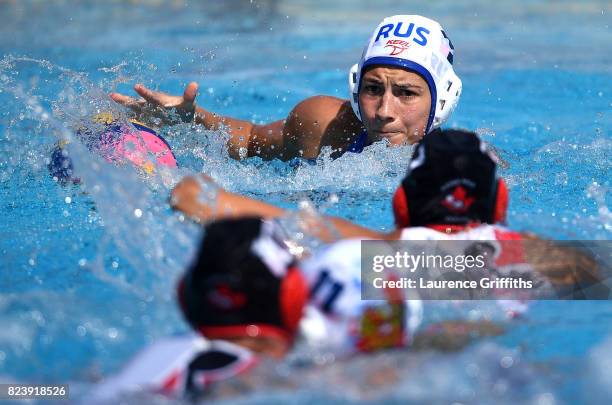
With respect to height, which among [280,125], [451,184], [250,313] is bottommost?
[250,313]

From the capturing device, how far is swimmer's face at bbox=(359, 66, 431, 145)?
4.26 m

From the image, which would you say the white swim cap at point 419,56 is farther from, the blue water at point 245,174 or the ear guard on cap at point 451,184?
the ear guard on cap at point 451,184

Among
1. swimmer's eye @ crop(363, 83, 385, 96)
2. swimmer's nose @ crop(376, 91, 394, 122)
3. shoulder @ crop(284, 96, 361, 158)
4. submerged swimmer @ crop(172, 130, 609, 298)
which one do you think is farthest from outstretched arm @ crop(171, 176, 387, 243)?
shoulder @ crop(284, 96, 361, 158)

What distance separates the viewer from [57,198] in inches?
165

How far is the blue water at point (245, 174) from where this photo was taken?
2301 mm

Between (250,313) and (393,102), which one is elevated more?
(393,102)

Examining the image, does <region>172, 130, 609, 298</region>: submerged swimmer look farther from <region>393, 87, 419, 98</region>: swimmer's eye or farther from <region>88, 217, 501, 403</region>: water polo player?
<region>393, 87, 419, 98</region>: swimmer's eye

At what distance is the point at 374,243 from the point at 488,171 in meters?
0.39

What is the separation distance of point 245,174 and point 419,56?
1111 mm

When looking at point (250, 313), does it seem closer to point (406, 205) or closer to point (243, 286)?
point (243, 286)

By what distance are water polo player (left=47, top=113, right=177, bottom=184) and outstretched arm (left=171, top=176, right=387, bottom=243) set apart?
1.11 meters

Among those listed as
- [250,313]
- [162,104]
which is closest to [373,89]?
[162,104]

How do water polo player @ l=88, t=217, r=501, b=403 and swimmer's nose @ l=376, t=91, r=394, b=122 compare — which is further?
swimmer's nose @ l=376, t=91, r=394, b=122

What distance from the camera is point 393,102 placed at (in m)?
4.26
